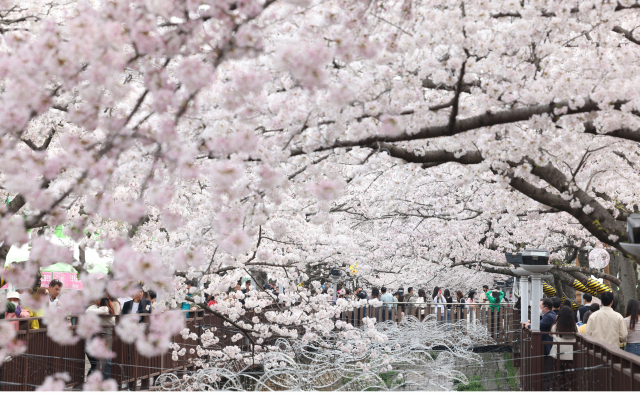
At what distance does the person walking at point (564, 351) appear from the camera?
8823 millimetres

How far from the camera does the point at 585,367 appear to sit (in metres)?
7.50

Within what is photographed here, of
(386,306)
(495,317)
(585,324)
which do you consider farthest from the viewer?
(386,306)

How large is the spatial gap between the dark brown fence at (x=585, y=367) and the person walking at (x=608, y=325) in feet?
1.00

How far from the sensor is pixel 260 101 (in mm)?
4684

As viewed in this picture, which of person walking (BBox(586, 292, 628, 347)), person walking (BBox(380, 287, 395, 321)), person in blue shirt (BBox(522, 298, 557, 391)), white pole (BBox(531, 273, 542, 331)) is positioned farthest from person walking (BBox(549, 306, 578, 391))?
person walking (BBox(380, 287, 395, 321))

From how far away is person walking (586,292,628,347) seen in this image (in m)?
8.65

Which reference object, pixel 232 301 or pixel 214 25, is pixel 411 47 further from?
pixel 232 301

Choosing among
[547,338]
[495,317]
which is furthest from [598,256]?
[547,338]

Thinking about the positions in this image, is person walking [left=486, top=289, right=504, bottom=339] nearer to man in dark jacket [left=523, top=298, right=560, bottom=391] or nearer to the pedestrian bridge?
the pedestrian bridge

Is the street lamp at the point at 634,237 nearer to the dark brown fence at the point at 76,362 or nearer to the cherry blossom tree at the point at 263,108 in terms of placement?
the cherry blossom tree at the point at 263,108

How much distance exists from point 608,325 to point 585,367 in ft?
4.68

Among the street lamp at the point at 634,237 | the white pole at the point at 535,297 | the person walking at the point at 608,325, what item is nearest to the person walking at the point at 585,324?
the white pole at the point at 535,297

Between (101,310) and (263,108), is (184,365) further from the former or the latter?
(263,108)

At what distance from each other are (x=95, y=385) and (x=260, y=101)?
7.16 ft
